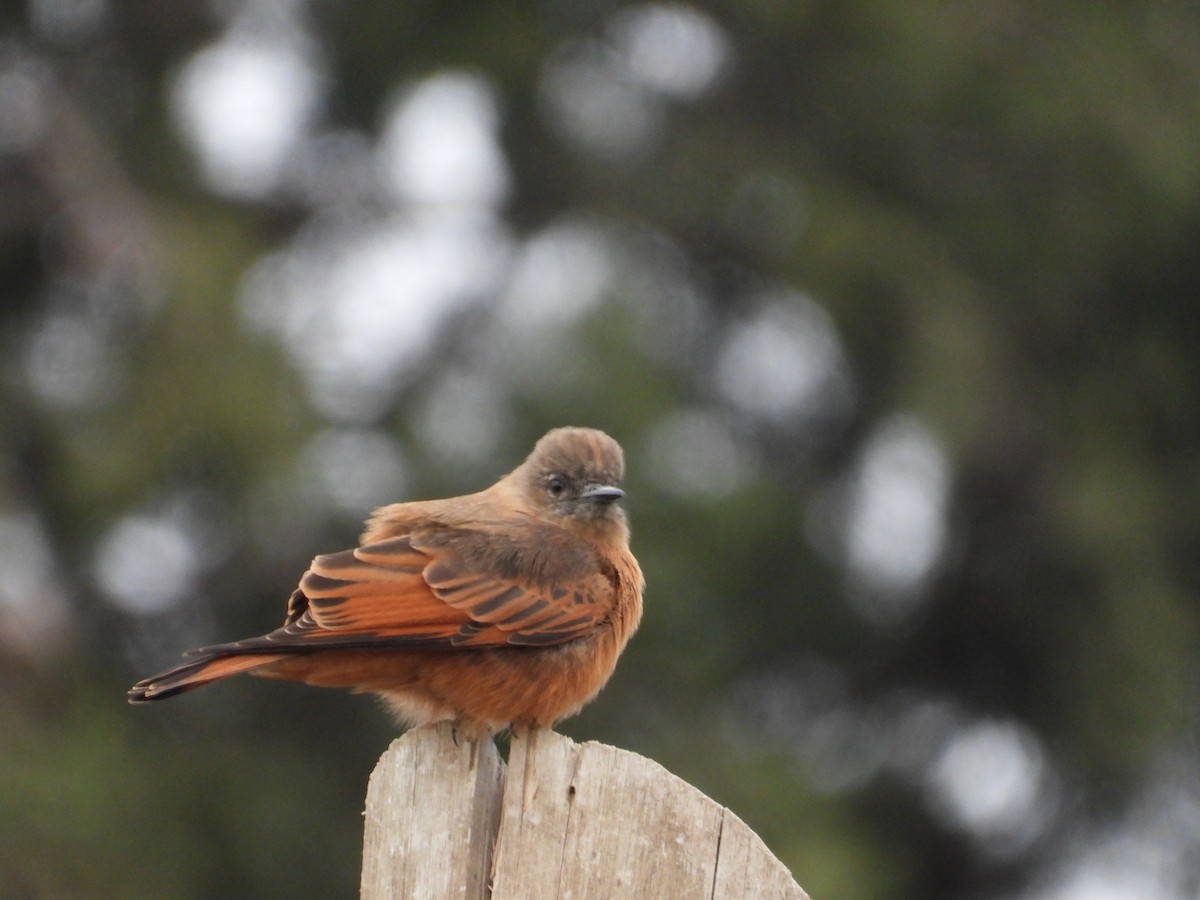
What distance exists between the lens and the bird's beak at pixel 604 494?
240 inches

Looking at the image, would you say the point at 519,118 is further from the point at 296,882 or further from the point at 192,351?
the point at 296,882

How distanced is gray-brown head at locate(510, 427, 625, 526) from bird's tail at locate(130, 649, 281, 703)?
1.88 m

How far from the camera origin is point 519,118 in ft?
38.8

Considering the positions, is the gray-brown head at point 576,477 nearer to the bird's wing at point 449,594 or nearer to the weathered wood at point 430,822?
the bird's wing at point 449,594

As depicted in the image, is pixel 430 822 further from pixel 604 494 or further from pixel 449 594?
pixel 604 494

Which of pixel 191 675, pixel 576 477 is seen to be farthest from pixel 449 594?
pixel 576 477

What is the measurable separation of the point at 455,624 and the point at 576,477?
135cm

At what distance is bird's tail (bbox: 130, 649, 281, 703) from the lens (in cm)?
437

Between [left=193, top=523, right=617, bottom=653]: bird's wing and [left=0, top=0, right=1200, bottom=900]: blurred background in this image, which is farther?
[left=0, top=0, right=1200, bottom=900]: blurred background

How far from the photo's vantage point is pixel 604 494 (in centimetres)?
612

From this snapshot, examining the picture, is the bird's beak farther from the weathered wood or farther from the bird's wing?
the weathered wood

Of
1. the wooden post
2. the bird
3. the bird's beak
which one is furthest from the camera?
the bird's beak

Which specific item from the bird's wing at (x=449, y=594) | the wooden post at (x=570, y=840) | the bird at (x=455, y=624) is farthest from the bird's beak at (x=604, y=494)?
the wooden post at (x=570, y=840)

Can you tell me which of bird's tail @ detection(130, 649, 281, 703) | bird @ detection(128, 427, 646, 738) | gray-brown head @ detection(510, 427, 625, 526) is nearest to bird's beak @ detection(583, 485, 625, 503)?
gray-brown head @ detection(510, 427, 625, 526)
